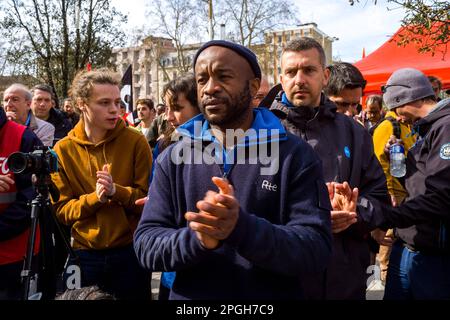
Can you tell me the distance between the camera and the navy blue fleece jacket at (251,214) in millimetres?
1506

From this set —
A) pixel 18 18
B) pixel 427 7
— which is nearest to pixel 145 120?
pixel 427 7

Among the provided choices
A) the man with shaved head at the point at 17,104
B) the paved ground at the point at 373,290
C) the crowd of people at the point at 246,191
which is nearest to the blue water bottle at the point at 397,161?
the crowd of people at the point at 246,191

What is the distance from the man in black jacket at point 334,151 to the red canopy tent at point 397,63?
479 centimetres

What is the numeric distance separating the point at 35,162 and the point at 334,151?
5.28 feet

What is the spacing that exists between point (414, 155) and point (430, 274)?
70cm

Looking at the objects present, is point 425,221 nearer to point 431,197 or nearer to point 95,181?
point 431,197

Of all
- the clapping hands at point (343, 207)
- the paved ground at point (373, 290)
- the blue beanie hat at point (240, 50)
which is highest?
the blue beanie hat at point (240, 50)

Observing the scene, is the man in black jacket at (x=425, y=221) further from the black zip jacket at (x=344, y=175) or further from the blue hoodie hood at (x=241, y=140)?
the blue hoodie hood at (x=241, y=140)

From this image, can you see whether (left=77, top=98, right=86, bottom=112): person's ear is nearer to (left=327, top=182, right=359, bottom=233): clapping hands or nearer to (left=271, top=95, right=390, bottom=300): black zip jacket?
(left=271, top=95, right=390, bottom=300): black zip jacket

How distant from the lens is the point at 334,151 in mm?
2338

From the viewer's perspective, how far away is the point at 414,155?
2.77 m

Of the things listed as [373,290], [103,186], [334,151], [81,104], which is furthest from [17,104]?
[373,290]

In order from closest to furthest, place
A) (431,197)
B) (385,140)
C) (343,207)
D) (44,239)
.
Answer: (343,207) → (431,197) → (44,239) → (385,140)

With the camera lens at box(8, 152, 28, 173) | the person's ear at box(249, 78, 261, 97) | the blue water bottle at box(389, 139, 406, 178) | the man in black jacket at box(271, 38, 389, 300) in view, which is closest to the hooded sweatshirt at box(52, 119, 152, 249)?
the camera lens at box(8, 152, 28, 173)
